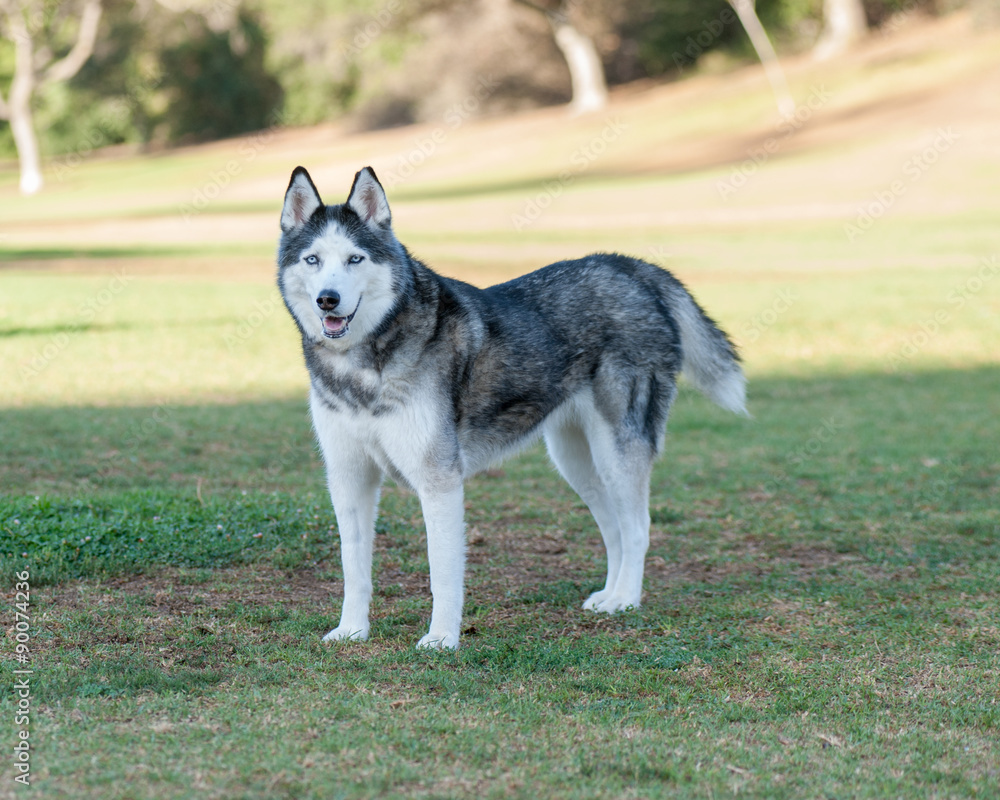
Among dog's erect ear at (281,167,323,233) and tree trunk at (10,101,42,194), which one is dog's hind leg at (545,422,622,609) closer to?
dog's erect ear at (281,167,323,233)

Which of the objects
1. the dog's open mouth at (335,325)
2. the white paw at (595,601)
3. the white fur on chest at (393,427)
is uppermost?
the dog's open mouth at (335,325)

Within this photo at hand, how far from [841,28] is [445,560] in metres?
52.1

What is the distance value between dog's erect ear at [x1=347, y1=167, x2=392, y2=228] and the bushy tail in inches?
84.3

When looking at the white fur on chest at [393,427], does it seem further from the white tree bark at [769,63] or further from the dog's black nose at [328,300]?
the white tree bark at [769,63]

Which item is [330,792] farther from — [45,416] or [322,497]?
[45,416]

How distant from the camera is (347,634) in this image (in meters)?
6.04

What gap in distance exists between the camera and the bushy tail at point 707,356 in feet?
23.5

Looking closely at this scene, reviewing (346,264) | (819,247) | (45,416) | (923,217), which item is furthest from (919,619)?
(923,217)

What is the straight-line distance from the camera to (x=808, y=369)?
15328mm

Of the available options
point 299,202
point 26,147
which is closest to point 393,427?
point 299,202

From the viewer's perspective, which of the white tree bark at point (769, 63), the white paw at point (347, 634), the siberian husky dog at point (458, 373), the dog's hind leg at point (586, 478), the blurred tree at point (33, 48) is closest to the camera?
the siberian husky dog at point (458, 373)

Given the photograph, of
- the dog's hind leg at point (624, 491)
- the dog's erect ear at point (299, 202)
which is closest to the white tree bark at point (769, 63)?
the dog's hind leg at point (624, 491)

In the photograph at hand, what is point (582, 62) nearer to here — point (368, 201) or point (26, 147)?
point (26, 147)

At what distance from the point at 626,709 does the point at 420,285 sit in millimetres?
2409
